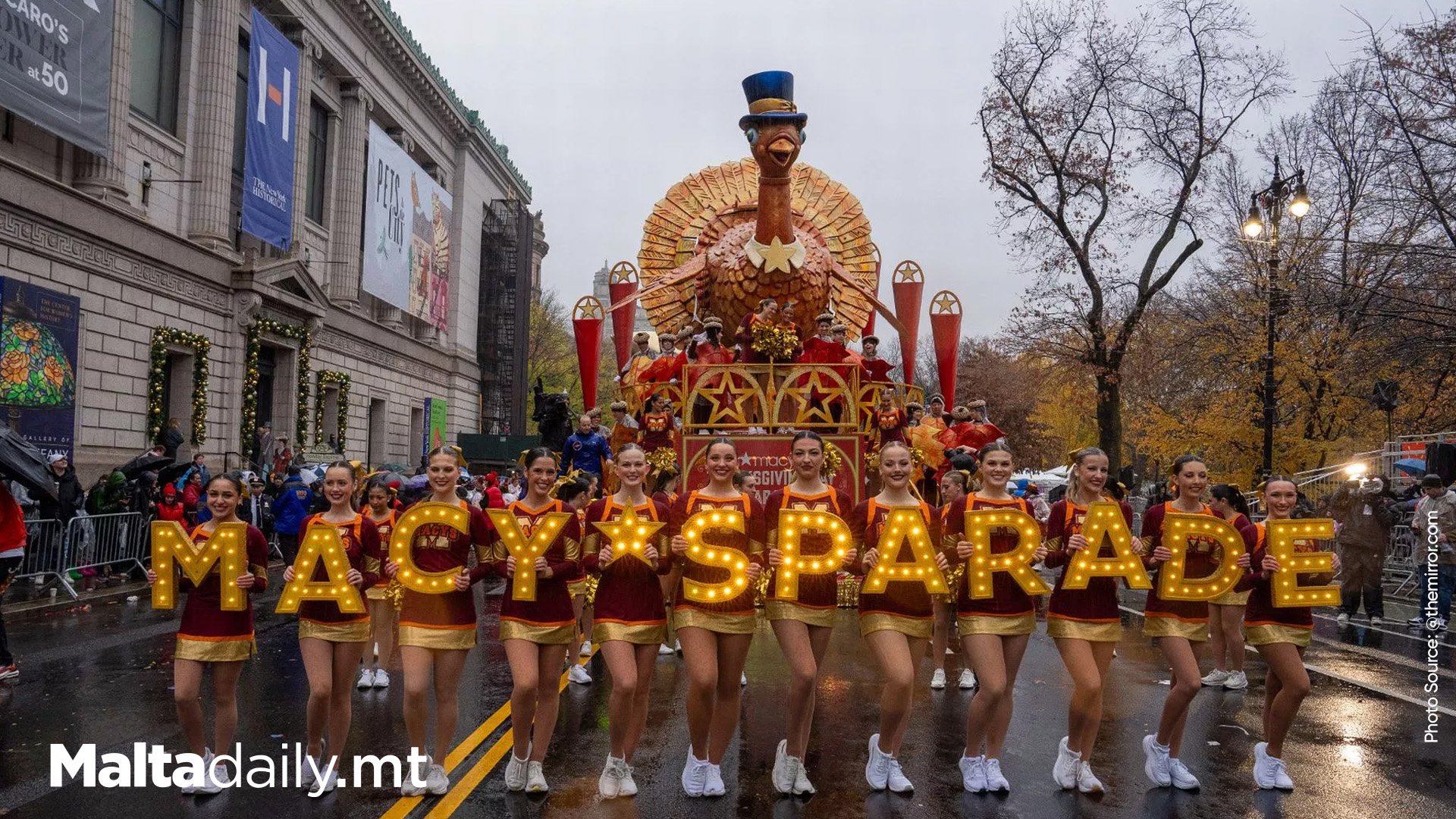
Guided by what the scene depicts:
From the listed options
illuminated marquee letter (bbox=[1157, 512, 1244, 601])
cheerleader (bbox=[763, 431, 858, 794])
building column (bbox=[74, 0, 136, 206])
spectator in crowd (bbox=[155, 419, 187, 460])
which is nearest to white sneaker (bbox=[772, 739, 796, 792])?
cheerleader (bbox=[763, 431, 858, 794])

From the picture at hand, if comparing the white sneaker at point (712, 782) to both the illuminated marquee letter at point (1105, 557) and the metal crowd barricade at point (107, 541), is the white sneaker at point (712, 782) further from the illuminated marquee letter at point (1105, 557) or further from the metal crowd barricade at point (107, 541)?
the metal crowd barricade at point (107, 541)

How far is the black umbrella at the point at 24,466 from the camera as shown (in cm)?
794

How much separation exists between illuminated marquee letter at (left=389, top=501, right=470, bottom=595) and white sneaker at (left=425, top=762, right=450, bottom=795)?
0.94 metres

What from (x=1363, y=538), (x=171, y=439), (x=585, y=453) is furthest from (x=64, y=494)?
(x=1363, y=538)

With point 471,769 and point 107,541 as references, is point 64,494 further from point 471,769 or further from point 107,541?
point 471,769

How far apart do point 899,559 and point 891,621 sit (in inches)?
13.3

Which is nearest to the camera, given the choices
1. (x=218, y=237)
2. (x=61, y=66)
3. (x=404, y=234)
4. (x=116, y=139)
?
(x=61, y=66)

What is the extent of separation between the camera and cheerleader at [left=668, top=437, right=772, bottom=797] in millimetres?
5250

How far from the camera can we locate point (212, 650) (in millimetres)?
5309

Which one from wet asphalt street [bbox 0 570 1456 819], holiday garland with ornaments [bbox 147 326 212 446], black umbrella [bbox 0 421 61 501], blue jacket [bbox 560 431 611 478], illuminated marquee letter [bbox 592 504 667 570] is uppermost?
holiday garland with ornaments [bbox 147 326 212 446]

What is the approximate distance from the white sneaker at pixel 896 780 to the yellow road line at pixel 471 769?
1854mm

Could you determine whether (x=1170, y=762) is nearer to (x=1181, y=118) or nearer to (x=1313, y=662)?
(x=1313, y=662)

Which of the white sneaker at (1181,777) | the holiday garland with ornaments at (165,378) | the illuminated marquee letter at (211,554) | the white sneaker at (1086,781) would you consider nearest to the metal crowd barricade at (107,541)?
the holiday garland with ornaments at (165,378)

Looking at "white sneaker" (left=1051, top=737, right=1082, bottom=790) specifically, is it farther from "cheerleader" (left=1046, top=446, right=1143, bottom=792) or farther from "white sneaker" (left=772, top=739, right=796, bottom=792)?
"white sneaker" (left=772, top=739, right=796, bottom=792)
